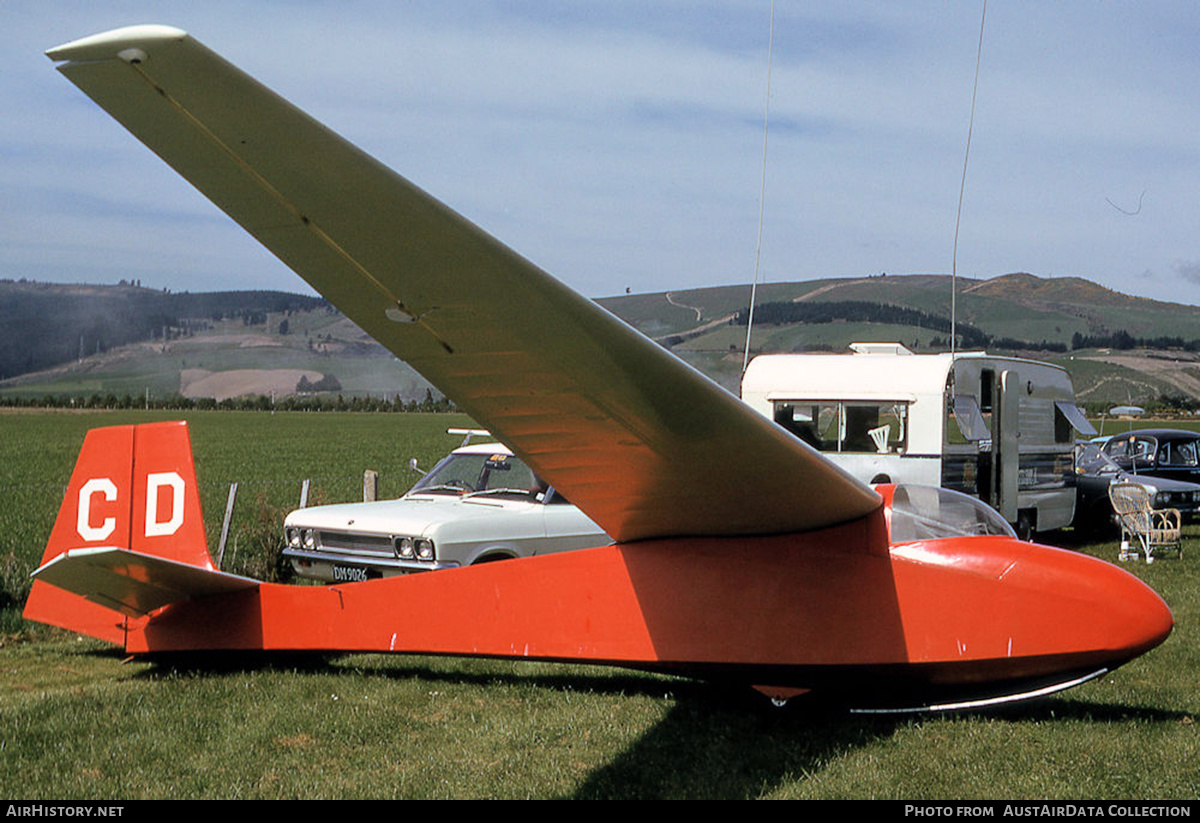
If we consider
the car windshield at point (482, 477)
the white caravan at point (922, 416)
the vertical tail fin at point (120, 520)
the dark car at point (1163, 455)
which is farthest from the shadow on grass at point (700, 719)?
the dark car at point (1163, 455)

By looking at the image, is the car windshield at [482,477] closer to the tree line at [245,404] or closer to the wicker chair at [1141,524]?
the wicker chair at [1141,524]

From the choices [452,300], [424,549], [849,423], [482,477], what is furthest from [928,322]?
[452,300]

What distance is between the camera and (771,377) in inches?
514

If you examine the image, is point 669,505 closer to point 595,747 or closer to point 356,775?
point 595,747

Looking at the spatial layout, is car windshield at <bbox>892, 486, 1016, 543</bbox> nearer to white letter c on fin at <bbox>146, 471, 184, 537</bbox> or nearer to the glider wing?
the glider wing

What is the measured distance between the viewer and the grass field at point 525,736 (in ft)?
14.6

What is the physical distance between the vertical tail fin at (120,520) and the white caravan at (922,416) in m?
8.01

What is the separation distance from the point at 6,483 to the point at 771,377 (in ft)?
70.3

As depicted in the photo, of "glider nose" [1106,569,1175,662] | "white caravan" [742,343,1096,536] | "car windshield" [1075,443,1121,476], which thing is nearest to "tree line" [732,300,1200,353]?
"car windshield" [1075,443,1121,476]

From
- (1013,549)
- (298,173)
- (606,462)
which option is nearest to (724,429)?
(606,462)

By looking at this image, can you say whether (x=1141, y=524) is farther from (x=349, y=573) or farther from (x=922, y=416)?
(x=349, y=573)

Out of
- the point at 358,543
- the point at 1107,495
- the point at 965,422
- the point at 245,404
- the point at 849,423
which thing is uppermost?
the point at 965,422

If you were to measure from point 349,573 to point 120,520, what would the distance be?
6.63 ft

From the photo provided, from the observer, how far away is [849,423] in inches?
508
